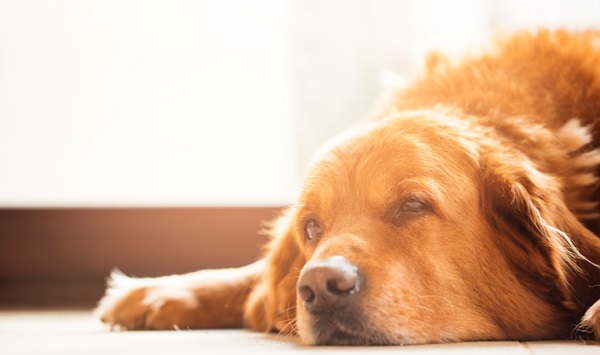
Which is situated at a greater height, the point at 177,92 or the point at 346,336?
the point at 177,92

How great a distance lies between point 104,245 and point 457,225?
2934 mm

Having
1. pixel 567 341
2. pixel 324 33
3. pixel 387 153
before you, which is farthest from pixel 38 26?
pixel 567 341

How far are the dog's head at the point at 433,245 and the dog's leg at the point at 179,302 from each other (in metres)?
0.67

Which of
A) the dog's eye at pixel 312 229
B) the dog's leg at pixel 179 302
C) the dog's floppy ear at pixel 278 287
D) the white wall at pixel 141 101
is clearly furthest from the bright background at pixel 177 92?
the dog's eye at pixel 312 229

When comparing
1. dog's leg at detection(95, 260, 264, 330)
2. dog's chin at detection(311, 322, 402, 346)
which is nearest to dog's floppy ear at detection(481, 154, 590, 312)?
dog's chin at detection(311, 322, 402, 346)

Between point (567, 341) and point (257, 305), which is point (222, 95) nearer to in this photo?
point (257, 305)

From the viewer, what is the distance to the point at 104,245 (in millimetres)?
4633

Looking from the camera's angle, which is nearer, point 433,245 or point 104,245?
point 433,245

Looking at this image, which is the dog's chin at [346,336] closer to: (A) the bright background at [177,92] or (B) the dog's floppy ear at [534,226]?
(B) the dog's floppy ear at [534,226]

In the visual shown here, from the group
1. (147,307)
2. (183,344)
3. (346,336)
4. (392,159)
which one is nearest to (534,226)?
(392,159)

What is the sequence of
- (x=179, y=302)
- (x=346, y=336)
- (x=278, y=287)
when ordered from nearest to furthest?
(x=346, y=336), (x=278, y=287), (x=179, y=302)

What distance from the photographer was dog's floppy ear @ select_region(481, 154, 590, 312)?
2188 millimetres

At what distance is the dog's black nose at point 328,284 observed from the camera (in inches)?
78.0

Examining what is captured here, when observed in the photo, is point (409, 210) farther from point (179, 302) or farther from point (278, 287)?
point (179, 302)
